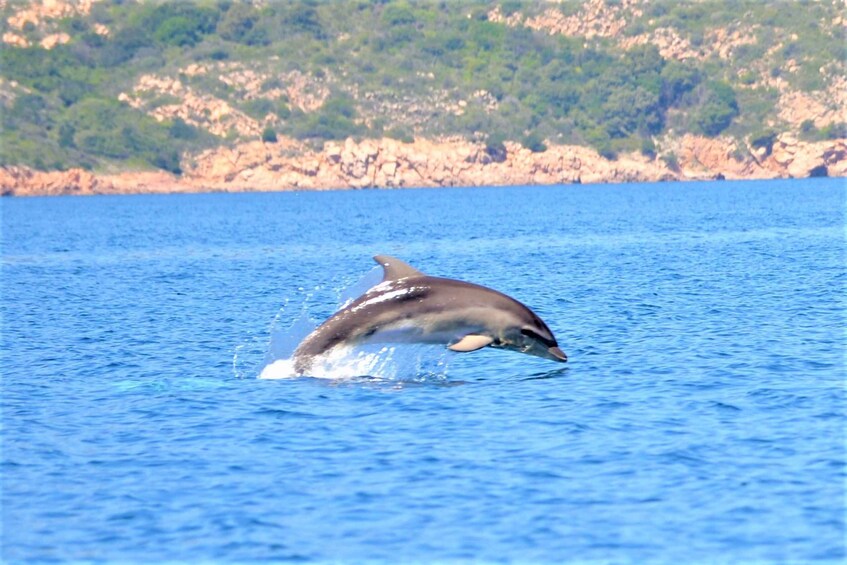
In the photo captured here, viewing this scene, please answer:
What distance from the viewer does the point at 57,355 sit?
27328mm

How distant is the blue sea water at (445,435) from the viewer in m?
14.2

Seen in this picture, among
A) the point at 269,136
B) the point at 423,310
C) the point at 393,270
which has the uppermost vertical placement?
the point at 393,270

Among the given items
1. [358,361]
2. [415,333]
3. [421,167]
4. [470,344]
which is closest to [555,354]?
[470,344]

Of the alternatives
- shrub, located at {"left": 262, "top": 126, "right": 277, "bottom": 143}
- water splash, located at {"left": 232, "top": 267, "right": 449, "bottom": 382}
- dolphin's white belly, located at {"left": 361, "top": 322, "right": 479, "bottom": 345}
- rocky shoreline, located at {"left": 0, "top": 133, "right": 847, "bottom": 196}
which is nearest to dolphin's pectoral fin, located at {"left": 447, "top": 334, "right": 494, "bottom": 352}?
dolphin's white belly, located at {"left": 361, "top": 322, "right": 479, "bottom": 345}

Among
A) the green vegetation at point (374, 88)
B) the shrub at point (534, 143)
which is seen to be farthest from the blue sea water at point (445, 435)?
the shrub at point (534, 143)

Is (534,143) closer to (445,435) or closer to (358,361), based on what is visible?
(358,361)

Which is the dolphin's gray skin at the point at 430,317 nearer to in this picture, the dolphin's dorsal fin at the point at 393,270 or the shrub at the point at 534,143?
the dolphin's dorsal fin at the point at 393,270

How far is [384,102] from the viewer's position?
7042 inches

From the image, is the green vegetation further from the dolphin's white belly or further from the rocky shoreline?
the dolphin's white belly

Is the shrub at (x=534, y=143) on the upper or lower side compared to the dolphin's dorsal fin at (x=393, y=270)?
lower

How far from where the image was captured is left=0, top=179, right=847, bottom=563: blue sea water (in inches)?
557

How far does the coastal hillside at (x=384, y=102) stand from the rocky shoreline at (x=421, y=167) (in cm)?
28

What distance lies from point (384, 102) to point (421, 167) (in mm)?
18409

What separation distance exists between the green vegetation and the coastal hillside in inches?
11.7
